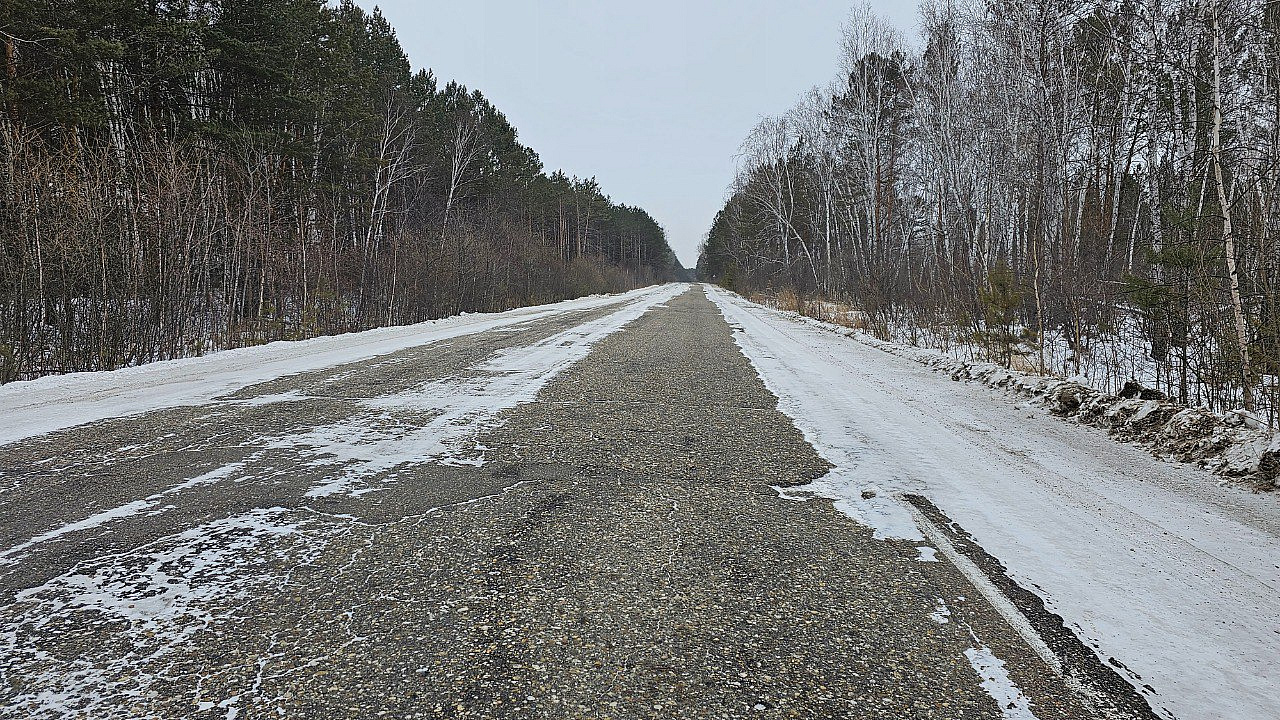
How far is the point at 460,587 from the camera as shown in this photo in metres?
2.24

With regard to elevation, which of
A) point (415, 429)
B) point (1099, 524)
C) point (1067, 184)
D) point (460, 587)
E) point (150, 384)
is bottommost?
point (1099, 524)

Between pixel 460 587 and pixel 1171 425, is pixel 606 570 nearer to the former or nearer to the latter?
pixel 460 587

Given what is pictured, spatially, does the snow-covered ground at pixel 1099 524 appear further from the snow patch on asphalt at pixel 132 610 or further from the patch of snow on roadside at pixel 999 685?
the snow patch on asphalt at pixel 132 610

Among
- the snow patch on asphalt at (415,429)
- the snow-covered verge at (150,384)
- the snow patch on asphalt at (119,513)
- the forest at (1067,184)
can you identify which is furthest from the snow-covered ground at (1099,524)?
the snow-covered verge at (150,384)

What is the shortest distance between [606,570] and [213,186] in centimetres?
1129

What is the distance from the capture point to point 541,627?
2.00 meters

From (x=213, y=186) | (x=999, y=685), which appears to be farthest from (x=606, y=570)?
(x=213, y=186)

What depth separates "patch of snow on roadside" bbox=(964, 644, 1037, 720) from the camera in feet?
5.47

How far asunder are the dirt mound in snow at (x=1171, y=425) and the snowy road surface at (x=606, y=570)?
0.26m

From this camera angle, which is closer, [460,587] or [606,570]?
[460,587]

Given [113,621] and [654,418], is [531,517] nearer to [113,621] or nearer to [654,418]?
[113,621]

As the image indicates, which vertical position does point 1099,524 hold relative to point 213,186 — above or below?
below

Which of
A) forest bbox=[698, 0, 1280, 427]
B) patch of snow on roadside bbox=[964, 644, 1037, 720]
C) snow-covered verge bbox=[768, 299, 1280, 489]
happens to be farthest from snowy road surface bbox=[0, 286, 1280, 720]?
forest bbox=[698, 0, 1280, 427]

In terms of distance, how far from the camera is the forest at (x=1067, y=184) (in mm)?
5246
